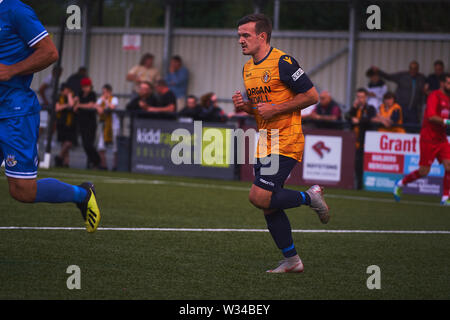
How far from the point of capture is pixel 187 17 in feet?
126

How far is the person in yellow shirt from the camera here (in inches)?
251

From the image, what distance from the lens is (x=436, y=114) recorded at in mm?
12773

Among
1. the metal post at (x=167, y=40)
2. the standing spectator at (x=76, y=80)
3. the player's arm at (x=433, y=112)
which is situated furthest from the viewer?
the metal post at (x=167, y=40)

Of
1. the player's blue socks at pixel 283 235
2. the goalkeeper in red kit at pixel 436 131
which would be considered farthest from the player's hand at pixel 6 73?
the goalkeeper in red kit at pixel 436 131

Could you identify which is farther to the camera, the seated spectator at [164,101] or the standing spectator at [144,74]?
the standing spectator at [144,74]

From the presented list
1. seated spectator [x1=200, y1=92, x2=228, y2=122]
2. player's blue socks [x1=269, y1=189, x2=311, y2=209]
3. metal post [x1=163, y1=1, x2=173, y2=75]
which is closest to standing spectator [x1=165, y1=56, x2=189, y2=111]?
metal post [x1=163, y1=1, x2=173, y2=75]

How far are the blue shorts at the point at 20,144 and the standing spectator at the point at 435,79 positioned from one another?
14085 millimetres

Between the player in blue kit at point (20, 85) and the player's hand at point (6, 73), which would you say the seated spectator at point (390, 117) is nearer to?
the player in blue kit at point (20, 85)

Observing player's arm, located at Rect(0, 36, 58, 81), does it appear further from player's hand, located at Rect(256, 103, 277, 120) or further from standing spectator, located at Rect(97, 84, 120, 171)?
standing spectator, located at Rect(97, 84, 120, 171)

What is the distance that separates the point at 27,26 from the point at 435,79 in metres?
14.4

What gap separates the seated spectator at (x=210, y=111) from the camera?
1736cm

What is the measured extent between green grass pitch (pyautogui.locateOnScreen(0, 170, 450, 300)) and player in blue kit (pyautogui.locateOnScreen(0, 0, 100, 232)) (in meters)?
0.80

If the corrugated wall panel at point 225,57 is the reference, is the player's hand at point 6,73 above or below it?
below

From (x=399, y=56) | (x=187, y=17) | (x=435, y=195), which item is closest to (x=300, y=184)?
(x=435, y=195)
